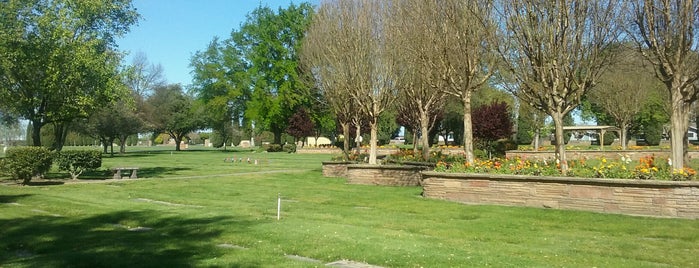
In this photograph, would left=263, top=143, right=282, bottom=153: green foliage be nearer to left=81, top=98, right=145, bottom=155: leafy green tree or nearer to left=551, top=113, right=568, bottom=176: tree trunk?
left=81, top=98, right=145, bottom=155: leafy green tree

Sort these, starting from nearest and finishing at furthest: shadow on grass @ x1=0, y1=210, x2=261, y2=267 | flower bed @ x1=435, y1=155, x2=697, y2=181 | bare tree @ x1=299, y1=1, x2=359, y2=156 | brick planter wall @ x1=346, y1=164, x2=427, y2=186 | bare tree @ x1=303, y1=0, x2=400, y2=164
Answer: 1. shadow on grass @ x1=0, y1=210, x2=261, y2=267
2. flower bed @ x1=435, y1=155, x2=697, y2=181
3. brick planter wall @ x1=346, y1=164, x2=427, y2=186
4. bare tree @ x1=303, y1=0, x2=400, y2=164
5. bare tree @ x1=299, y1=1, x2=359, y2=156

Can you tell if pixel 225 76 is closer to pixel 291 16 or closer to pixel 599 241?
pixel 291 16

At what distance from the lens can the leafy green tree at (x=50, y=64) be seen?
67.6 feet

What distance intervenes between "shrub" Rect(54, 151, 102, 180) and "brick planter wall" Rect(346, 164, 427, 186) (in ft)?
35.6

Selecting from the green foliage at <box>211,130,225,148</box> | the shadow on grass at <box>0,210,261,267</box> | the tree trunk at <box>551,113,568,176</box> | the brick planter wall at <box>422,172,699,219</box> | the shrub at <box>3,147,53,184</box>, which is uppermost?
the green foliage at <box>211,130,225,148</box>

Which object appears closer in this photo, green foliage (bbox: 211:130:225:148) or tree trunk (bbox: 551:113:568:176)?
tree trunk (bbox: 551:113:568:176)

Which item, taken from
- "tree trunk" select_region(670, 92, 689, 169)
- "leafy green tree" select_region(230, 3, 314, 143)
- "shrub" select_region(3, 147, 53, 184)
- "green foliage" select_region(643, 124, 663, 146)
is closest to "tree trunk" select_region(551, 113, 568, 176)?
"tree trunk" select_region(670, 92, 689, 169)

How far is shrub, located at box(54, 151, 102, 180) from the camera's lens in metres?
21.8

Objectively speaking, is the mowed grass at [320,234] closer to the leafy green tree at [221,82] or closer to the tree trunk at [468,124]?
the tree trunk at [468,124]

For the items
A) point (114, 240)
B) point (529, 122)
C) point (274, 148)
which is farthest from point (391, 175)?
point (274, 148)

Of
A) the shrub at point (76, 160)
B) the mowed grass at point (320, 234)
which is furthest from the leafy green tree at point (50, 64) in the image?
the mowed grass at point (320, 234)

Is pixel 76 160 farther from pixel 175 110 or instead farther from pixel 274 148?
pixel 175 110

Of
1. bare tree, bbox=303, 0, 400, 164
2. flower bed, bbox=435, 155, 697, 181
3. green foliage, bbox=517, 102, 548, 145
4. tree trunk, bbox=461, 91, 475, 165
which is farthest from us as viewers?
green foliage, bbox=517, 102, 548, 145

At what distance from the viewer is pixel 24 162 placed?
19.3m
